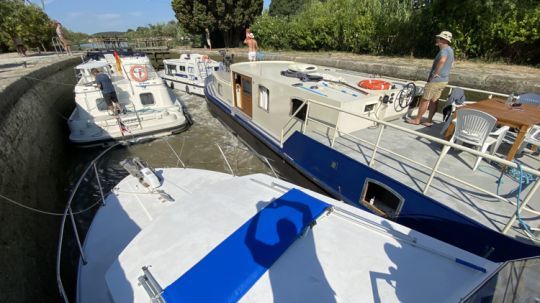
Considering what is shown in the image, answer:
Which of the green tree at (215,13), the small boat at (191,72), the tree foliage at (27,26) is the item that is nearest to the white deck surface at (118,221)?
the small boat at (191,72)

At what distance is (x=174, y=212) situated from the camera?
9.18 feet

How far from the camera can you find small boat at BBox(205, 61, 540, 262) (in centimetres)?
329

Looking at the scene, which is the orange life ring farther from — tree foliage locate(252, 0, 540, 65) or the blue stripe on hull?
tree foliage locate(252, 0, 540, 65)

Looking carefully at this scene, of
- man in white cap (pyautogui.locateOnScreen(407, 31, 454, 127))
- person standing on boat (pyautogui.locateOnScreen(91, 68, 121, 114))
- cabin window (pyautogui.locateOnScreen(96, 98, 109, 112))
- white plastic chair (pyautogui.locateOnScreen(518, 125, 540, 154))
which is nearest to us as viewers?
white plastic chair (pyautogui.locateOnScreen(518, 125, 540, 154))

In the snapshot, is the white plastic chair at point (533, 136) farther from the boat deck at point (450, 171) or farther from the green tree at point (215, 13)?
the green tree at point (215, 13)

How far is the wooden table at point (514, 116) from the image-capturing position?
12.0 ft

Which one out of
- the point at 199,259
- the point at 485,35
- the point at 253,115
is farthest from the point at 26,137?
the point at 485,35

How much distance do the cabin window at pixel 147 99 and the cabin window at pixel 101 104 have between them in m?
1.38

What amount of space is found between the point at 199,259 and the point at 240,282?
0.49 m

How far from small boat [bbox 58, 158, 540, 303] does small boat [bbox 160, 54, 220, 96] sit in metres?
13.5

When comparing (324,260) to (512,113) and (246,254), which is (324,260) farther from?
(512,113)

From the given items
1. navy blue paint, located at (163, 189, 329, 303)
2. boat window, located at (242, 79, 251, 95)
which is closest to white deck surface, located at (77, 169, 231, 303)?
navy blue paint, located at (163, 189, 329, 303)

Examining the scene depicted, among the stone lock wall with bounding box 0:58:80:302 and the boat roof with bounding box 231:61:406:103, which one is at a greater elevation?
the boat roof with bounding box 231:61:406:103

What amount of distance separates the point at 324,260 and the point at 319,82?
4953 millimetres
